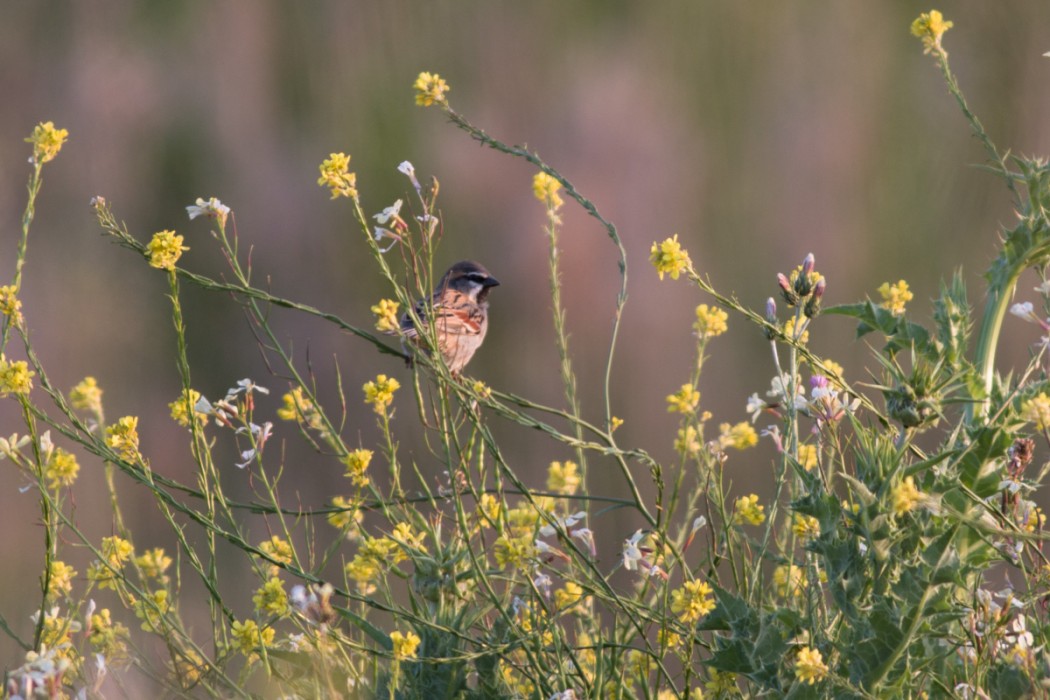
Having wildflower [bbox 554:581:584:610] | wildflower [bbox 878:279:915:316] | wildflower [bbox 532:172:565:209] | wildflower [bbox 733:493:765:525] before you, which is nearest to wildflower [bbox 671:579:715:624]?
wildflower [bbox 554:581:584:610]

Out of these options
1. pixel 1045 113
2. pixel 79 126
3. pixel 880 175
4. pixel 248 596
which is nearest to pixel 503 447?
pixel 248 596

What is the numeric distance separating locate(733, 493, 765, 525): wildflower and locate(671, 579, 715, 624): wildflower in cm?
28

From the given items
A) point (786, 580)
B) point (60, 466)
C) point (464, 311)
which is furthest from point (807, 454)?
point (464, 311)

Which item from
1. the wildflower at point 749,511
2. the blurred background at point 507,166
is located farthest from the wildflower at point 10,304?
the blurred background at point 507,166

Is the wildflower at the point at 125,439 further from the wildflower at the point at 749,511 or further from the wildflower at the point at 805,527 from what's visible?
the wildflower at the point at 805,527

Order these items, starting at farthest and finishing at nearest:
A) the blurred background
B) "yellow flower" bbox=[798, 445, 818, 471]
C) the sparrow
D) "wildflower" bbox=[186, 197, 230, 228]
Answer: the blurred background, the sparrow, "yellow flower" bbox=[798, 445, 818, 471], "wildflower" bbox=[186, 197, 230, 228]

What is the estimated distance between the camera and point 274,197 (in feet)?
19.3

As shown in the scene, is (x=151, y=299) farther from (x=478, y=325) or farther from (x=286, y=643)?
(x=286, y=643)

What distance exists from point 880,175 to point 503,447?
7.66ft

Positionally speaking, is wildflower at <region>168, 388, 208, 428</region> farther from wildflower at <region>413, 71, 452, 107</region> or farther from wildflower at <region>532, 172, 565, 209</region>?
wildflower at <region>532, 172, 565, 209</region>

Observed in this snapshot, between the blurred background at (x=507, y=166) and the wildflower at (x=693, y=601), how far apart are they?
11.6 feet

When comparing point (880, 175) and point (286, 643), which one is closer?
point (286, 643)

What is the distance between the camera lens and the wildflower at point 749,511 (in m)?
2.11

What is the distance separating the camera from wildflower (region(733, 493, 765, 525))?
6.91 ft
